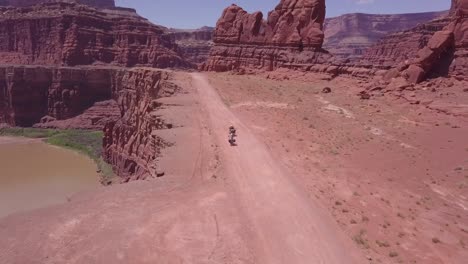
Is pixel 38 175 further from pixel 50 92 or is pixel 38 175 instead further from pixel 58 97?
pixel 50 92

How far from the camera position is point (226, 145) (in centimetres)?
2258

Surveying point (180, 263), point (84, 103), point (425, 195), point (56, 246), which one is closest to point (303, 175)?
point (425, 195)

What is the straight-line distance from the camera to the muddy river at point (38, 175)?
42.3 meters

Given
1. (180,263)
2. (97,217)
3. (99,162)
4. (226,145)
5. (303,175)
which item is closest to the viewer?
(180,263)

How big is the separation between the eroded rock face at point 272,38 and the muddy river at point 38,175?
964 inches

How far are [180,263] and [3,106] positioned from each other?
80.4 metres

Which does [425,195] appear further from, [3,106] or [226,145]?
[3,106]

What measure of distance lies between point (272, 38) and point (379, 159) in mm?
39007

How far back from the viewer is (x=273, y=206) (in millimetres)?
14875

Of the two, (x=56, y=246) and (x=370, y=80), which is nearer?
(x=56, y=246)

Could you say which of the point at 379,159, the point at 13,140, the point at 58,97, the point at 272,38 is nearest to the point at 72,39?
the point at 58,97

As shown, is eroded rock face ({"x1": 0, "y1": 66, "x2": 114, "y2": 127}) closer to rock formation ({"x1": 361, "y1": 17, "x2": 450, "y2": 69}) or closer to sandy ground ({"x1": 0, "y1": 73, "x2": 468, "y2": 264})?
sandy ground ({"x1": 0, "y1": 73, "x2": 468, "y2": 264})

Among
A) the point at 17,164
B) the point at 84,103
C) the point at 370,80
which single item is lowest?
the point at 17,164

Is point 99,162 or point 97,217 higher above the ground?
point 97,217
